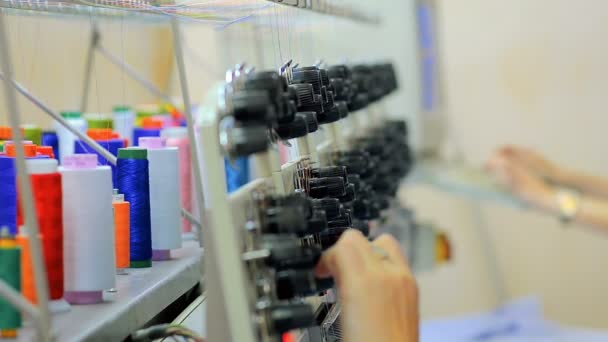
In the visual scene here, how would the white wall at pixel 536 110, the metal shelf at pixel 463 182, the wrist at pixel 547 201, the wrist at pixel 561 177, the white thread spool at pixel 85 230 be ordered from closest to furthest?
the white thread spool at pixel 85 230 → the wrist at pixel 547 201 → the metal shelf at pixel 463 182 → the wrist at pixel 561 177 → the white wall at pixel 536 110

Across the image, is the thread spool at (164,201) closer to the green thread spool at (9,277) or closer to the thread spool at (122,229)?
the thread spool at (122,229)

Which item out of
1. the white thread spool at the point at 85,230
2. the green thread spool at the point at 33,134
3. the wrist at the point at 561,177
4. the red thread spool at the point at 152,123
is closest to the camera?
the white thread spool at the point at 85,230

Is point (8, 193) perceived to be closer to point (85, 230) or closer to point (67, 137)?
point (85, 230)

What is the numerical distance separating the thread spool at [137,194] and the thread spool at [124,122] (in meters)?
0.47

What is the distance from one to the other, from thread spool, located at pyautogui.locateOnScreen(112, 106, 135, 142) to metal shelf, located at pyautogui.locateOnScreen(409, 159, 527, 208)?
1.51 m

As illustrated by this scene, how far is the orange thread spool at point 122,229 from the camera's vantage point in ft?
4.34

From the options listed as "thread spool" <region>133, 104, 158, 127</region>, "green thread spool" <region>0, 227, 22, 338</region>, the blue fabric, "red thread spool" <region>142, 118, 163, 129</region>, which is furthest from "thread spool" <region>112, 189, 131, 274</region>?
the blue fabric

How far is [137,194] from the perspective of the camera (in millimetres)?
1408

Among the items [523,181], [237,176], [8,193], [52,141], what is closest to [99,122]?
[52,141]

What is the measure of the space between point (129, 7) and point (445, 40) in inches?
128

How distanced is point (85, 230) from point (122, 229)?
21cm

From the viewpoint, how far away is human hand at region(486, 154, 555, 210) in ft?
10.7

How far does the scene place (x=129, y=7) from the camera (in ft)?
4.55

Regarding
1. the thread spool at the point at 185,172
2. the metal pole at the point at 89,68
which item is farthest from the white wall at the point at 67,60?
the thread spool at the point at 185,172
